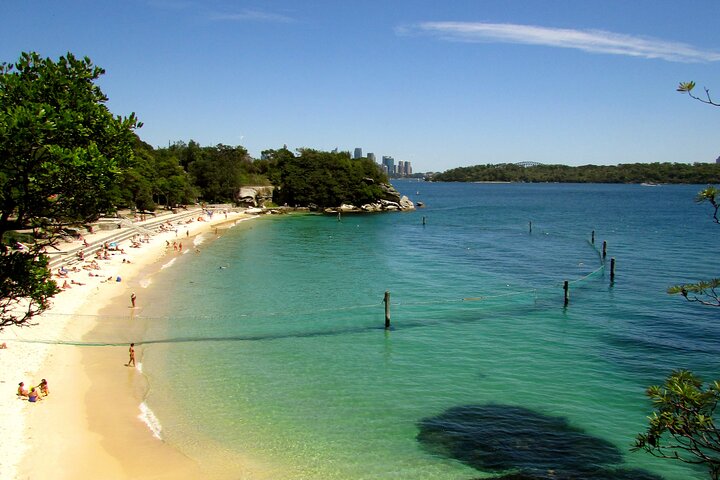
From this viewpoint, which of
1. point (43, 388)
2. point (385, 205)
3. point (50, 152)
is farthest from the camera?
point (385, 205)

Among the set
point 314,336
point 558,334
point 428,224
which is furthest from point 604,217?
point 314,336

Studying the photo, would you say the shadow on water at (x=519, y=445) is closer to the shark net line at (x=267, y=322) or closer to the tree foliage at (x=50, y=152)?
the shark net line at (x=267, y=322)

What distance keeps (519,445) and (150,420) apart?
14212 mm

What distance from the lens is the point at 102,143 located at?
15.1 metres

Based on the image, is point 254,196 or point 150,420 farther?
point 254,196

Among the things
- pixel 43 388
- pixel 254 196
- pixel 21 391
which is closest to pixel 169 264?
pixel 43 388

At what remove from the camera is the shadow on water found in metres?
18.2

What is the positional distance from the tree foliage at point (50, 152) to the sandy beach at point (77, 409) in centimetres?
635

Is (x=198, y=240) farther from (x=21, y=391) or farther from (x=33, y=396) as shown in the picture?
(x=33, y=396)

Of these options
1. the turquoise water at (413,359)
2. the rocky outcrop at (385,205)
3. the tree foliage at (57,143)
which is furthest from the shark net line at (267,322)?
the rocky outcrop at (385,205)

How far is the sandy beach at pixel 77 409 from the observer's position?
17859 millimetres

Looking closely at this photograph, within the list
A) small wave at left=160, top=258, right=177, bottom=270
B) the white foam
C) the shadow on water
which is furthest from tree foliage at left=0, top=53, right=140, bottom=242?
the white foam

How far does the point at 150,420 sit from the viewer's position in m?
21.4

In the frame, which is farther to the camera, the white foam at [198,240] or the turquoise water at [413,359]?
the white foam at [198,240]
